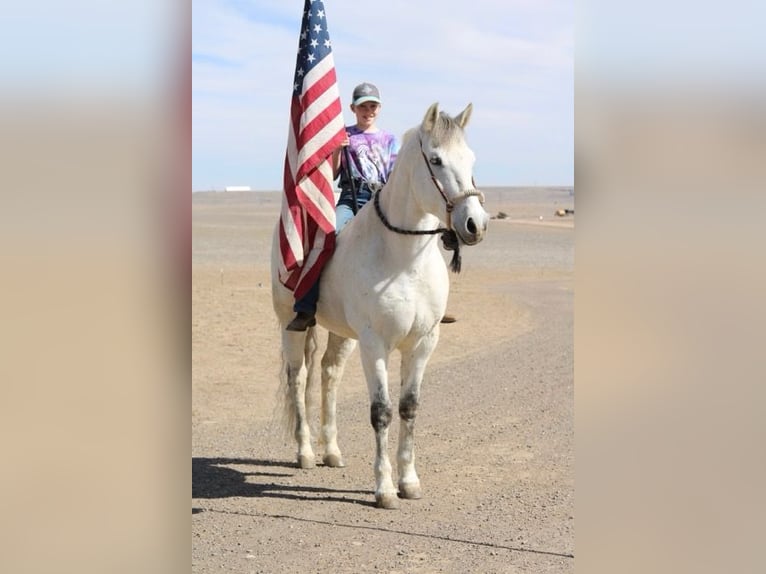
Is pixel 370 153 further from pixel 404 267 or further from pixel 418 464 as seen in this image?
pixel 418 464

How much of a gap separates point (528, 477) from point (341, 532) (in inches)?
70.1

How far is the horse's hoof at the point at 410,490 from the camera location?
20.0ft

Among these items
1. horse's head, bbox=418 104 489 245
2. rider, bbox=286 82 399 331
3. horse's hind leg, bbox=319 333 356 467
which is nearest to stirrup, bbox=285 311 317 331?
rider, bbox=286 82 399 331

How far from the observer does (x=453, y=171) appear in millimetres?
5285

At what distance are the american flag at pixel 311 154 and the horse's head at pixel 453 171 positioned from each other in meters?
0.89

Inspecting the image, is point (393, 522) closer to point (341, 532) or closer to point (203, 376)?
point (341, 532)

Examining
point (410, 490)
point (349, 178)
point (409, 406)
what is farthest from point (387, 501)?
point (349, 178)

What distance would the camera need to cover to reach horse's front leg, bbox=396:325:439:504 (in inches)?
239
